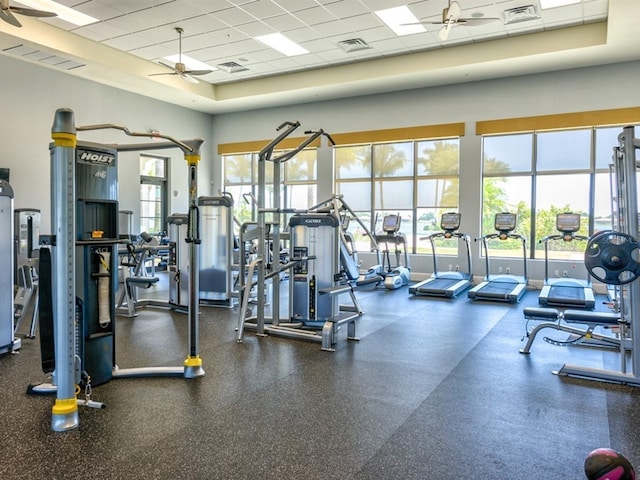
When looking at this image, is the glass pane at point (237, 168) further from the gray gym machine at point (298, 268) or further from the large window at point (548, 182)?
the gray gym machine at point (298, 268)

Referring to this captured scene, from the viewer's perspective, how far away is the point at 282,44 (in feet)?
27.5

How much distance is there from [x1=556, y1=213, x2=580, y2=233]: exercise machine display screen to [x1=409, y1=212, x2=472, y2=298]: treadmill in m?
1.63

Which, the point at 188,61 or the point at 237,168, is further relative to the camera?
the point at 237,168

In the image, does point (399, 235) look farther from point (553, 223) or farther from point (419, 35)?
point (419, 35)

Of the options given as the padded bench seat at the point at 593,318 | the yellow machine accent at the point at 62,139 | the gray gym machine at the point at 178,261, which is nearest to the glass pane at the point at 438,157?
the gray gym machine at the point at 178,261

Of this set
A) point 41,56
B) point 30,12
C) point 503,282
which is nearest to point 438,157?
point 503,282

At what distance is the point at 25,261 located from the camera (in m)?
4.91

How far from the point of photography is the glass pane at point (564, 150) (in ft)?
29.0

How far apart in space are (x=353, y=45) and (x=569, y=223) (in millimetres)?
4837

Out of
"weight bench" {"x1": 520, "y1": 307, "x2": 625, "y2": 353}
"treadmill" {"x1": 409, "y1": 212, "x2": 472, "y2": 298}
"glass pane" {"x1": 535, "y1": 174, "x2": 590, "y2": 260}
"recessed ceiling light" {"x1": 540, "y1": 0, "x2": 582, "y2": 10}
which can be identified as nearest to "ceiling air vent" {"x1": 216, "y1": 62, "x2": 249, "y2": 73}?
"treadmill" {"x1": 409, "y1": 212, "x2": 472, "y2": 298}

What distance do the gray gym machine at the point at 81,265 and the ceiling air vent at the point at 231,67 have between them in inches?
246

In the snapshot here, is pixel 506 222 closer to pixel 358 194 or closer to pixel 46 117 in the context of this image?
pixel 358 194

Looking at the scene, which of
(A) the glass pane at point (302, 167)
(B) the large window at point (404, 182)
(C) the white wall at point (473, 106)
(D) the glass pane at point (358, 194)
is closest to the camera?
(C) the white wall at point (473, 106)

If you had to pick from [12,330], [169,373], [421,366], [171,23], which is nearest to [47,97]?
[171,23]
